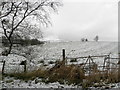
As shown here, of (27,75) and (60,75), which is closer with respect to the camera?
(60,75)

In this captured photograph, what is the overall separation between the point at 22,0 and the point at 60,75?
336 inches

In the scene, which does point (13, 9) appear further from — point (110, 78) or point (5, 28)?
point (110, 78)

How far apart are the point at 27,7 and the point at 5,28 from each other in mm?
2536

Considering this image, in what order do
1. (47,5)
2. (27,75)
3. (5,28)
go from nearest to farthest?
(27,75)
(5,28)
(47,5)

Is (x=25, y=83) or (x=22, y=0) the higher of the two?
(x=22, y=0)

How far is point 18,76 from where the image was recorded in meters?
14.5

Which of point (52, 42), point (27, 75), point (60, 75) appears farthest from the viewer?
point (52, 42)

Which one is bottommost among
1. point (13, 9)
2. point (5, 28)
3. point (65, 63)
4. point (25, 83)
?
point (25, 83)

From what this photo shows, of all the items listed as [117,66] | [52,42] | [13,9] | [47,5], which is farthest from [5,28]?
[52,42]

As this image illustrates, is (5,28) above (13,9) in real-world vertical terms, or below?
below

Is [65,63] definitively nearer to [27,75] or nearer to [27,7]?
[27,75]

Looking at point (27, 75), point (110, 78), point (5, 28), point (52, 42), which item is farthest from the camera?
point (52, 42)

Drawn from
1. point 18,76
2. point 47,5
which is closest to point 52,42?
point 47,5

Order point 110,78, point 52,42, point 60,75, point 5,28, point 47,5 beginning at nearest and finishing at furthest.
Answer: point 110,78, point 60,75, point 5,28, point 47,5, point 52,42
